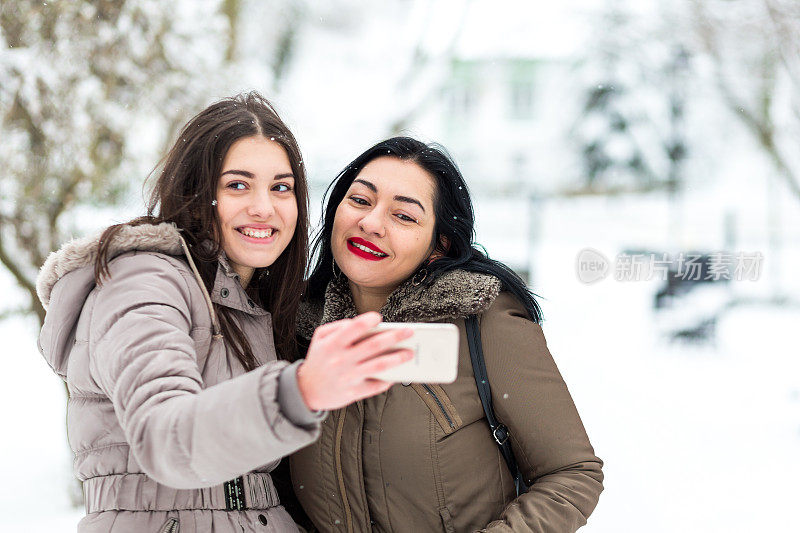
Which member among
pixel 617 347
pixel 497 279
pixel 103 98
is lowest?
pixel 617 347

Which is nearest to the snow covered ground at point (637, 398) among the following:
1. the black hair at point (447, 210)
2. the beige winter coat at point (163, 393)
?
the black hair at point (447, 210)

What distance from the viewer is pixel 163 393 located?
3.72 feet

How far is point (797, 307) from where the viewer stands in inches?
240

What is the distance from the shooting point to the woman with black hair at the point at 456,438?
180 cm

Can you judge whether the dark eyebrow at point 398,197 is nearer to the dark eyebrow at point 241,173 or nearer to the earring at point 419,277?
the earring at point 419,277

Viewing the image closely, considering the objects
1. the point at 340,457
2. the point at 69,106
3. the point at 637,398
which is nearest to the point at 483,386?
the point at 340,457

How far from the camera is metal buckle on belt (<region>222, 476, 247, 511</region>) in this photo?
1.60 metres

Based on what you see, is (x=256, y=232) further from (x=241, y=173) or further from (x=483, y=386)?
(x=483, y=386)

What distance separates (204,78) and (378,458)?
3.37 metres

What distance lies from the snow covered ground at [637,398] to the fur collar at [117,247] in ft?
8.77

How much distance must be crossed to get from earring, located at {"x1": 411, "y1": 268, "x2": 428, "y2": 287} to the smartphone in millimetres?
718

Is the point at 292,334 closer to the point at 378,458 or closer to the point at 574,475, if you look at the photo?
the point at 378,458

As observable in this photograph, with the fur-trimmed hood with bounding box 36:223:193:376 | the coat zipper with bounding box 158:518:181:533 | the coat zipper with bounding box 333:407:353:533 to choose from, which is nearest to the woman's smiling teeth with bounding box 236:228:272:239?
the fur-trimmed hood with bounding box 36:223:193:376

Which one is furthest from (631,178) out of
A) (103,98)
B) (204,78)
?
(103,98)
